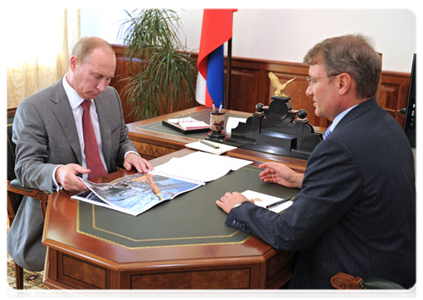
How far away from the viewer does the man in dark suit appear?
1.68 meters

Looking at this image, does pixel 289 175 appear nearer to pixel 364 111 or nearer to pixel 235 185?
pixel 235 185

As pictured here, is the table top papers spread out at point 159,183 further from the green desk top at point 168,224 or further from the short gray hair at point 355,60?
the short gray hair at point 355,60

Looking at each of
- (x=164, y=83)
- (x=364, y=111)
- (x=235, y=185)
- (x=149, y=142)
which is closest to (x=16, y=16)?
(x=164, y=83)

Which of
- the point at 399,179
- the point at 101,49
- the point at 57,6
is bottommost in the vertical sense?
the point at 399,179

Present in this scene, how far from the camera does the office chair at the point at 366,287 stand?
5.29 feet

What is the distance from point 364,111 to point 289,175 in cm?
63

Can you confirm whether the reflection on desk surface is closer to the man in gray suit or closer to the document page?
the document page

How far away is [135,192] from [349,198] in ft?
3.10

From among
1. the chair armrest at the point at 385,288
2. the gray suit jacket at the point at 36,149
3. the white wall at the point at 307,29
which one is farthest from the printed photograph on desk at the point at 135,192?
the white wall at the point at 307,29

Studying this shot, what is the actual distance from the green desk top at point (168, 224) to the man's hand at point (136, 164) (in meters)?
0.39

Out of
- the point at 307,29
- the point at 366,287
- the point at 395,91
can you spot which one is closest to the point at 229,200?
the point at 366,287

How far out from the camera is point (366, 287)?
164 centimetres

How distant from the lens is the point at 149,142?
322 cm

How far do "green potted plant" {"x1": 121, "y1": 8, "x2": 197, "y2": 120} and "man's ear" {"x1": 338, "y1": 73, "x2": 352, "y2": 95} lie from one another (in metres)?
3.75
